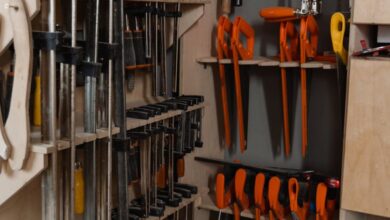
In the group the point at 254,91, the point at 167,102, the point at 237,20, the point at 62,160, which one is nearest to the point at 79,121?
the point at 62,160

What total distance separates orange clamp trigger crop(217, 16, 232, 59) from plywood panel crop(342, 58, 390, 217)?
2.00 ft

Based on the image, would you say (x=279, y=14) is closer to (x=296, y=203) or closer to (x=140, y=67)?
(x=140, y=67)

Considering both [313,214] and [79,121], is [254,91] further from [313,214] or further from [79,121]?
[79,121]

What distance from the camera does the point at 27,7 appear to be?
1.26 meters

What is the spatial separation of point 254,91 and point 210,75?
0.23 meters

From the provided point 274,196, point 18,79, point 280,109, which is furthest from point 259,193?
point 18,79

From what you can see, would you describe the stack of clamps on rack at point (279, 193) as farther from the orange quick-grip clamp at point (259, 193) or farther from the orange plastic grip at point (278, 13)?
the orange plastic grip at point (278, 13)

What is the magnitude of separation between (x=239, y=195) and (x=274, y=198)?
16 centimetres

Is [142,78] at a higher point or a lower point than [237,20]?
lower

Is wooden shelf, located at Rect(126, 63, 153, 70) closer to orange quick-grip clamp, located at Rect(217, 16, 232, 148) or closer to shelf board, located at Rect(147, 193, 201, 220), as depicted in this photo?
orange quick-grip clamp, located at Rect(217, 16, 232, 148)

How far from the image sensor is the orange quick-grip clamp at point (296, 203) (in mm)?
2027

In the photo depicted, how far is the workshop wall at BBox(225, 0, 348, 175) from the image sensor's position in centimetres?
223

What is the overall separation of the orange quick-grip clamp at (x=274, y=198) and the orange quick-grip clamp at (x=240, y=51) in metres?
0.26

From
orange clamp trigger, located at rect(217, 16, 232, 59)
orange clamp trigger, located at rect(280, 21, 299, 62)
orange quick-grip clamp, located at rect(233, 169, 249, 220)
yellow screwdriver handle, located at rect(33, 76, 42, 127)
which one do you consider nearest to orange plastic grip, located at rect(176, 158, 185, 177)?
orange quick-grip clamp, located at rect(233, 169, 249, 220)
